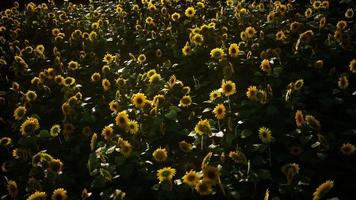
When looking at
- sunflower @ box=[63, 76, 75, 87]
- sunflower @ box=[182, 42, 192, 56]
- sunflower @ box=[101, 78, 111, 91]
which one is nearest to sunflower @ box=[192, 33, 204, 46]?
sunflower @ box=[182, 42, 192, 56]

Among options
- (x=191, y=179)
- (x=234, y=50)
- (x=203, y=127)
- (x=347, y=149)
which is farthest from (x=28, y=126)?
(x=347, y=149)

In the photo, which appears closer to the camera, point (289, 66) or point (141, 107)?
point (141, 107)

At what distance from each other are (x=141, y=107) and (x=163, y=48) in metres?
2.27

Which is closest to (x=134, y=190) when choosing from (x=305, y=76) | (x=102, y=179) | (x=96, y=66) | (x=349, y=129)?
(x=102, y=179)

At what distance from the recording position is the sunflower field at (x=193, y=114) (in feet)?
12.0

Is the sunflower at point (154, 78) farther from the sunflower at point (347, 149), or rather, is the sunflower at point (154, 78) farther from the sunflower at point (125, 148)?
the sunflower at point (347, 149)

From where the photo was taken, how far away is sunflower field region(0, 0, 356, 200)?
12.0 ft

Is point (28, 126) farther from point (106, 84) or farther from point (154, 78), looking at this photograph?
point (154, 78)

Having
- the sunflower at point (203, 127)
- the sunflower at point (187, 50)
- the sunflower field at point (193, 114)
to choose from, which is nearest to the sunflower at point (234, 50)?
the sunflower field at point (193, 114)

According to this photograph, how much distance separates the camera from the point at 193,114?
465cm

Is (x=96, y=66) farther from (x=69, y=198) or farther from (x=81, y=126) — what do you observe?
(x=69, y=198)

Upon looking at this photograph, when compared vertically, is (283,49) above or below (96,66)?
below

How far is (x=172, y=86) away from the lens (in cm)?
493

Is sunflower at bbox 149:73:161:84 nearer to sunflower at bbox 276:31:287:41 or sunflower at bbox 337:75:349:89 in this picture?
sunflower at bbox 276:31:287:41
